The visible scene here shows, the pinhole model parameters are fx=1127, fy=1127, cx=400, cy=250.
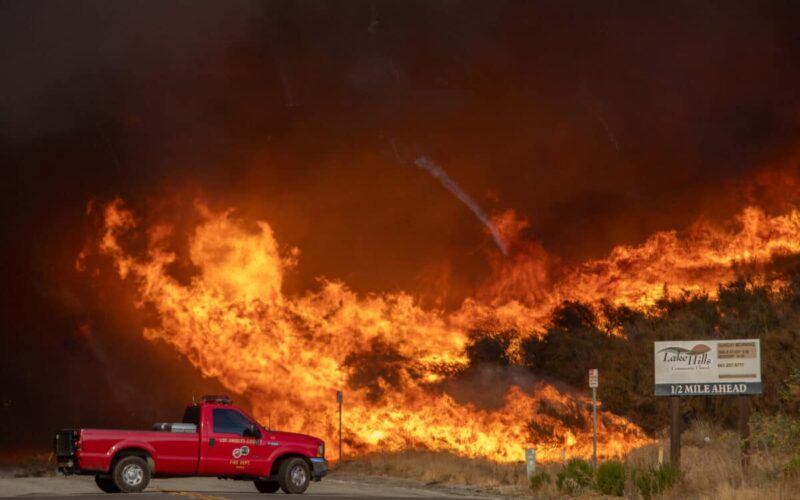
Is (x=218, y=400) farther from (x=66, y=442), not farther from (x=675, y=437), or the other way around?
(x=675, y=437)

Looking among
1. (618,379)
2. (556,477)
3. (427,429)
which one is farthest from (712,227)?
(556,477)

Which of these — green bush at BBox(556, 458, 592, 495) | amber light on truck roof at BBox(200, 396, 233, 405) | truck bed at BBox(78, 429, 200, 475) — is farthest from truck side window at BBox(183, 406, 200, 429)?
green bush at BBox(556, 458, 592, 495)

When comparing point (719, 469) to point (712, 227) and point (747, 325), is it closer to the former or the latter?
point (747, 325)

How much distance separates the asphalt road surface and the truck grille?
3.35ft

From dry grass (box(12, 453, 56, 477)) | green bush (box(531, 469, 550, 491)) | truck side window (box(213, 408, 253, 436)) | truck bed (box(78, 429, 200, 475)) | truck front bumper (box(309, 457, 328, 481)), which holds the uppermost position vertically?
truck side window (box(213, 408, 253, 436))

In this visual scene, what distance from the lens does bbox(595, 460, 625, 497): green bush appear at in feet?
85.2

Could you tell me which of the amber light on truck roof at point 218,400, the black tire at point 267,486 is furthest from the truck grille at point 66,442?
the black tire at point 267,486

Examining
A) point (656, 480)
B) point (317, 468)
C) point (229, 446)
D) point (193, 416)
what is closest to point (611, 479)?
point (656, 480)

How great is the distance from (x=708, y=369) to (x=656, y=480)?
440 centimetres

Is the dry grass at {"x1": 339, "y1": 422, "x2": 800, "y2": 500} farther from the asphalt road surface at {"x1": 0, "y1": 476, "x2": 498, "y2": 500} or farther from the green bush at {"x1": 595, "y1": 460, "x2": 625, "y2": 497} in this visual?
the asphalt road surface at {"x1": 0, "y1": 476, "x2": 498, "y2": 500}

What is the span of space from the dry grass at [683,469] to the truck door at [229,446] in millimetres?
6938

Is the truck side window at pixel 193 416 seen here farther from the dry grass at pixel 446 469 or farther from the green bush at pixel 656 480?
the green bush at pixel 656 480

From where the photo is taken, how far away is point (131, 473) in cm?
2612

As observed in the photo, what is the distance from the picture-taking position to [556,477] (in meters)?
29.3
